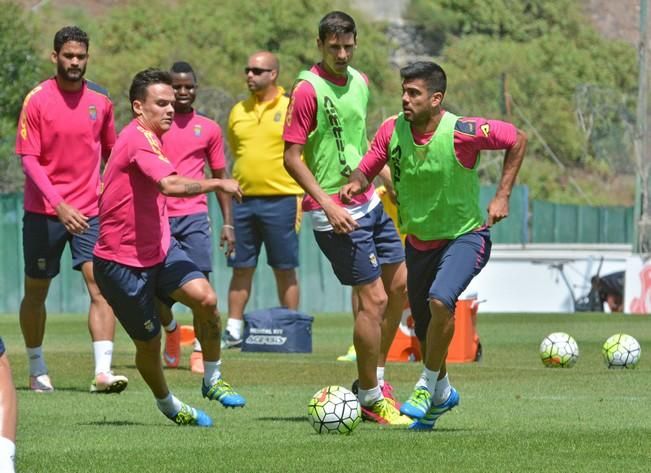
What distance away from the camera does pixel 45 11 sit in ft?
345

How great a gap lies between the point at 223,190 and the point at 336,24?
6.05 ft

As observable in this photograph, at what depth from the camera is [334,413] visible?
31.6 feet

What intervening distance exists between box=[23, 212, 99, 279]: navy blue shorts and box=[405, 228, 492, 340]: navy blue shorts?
9.88ft

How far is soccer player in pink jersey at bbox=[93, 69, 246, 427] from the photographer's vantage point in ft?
32.5

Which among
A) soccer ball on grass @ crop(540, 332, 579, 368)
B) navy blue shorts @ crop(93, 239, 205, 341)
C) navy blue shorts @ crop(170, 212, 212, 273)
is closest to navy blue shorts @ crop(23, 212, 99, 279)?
navy blue shorts @ crop(170, 212, 212, 273)

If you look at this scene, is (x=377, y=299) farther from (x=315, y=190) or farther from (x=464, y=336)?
(x=464, y=336)

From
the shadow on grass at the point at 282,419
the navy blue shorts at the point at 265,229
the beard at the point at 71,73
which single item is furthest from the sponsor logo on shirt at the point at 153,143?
the navy blue shorts at the point at 265,229

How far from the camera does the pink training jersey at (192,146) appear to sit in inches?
558

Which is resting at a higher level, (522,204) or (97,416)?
(97,416)

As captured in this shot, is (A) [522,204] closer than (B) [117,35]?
Yes

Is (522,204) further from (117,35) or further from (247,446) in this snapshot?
(117,35)

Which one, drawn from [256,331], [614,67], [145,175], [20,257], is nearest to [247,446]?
[145,175]

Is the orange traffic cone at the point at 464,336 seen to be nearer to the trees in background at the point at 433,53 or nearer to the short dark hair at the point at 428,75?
the short dark hair at the point at 428,75

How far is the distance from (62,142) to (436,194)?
11.2ft
